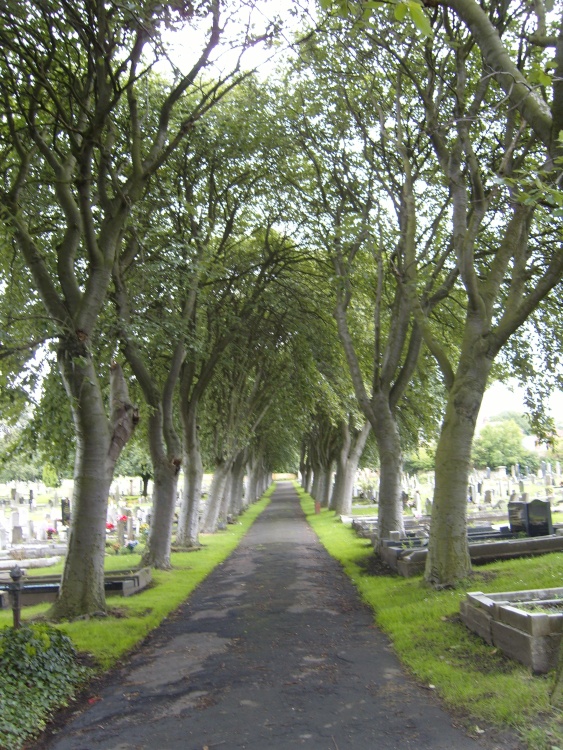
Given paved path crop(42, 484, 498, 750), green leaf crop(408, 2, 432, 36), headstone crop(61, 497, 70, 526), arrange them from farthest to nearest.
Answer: headstone crop(61, 497, 70, 526)
paved path crop(42, 484, 498, 750)
green leaf crop(408, 2, 432, 36)

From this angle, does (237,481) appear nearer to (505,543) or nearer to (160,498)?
(160,498)

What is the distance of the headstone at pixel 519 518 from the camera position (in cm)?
1506

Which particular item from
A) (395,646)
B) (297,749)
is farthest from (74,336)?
(297,749)

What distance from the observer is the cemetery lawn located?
550 cm

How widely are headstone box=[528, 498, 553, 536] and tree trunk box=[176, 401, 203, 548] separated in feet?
32.2

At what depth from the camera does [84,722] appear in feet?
20.7

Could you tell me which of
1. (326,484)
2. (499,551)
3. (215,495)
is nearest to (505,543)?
(499,551)

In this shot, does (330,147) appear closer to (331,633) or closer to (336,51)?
(336,51)

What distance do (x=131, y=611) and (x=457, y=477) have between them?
18.4 feet

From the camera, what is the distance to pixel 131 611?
444 inches

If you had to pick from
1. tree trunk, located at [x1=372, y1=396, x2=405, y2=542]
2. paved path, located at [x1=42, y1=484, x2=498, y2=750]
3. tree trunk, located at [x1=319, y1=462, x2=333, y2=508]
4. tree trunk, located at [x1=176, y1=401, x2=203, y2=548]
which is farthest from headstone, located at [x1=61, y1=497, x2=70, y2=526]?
paved path, located at [x1=42, y1=484, x2=498, y2=750]

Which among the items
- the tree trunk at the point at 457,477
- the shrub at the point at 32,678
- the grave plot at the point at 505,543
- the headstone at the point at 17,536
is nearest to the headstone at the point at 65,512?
the headstone at the point at 17,536

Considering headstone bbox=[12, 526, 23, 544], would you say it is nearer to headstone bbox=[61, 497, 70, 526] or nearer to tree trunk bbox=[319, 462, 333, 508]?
headstone bbox=[61, 497, 70, 526]

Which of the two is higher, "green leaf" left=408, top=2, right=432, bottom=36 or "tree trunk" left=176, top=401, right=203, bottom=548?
"green leaf" left=408, top=2, right=432, bottom=36
